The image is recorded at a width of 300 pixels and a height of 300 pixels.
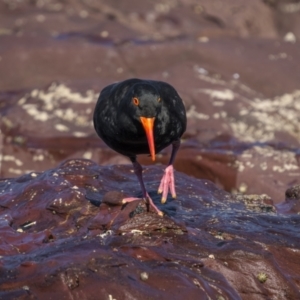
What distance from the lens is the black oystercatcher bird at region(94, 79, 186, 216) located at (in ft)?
13.2

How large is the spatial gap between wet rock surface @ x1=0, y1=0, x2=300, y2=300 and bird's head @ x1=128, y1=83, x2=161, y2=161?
49 cm

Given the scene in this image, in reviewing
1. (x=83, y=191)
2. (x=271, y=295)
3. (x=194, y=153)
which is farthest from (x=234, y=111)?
(x=271, y=295)

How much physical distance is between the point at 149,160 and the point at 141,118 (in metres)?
3.77

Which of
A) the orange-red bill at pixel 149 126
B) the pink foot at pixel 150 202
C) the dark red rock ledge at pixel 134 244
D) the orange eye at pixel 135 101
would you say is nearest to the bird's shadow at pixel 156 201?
the dark red rock ledge at pixel 134 244

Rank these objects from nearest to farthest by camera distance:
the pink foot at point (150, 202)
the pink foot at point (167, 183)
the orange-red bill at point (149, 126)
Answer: the orange-red bill at point (149, 126) → the pink foot at point (150, 202) → the pink foot at point (167, 183)

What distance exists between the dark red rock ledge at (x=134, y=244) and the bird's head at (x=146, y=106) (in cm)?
49

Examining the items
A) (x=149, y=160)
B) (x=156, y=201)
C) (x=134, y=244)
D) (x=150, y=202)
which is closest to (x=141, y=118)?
(x=150, y=202)

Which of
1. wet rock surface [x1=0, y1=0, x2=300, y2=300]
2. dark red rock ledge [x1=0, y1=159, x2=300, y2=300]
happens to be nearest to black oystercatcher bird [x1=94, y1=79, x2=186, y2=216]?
dark red rock ledge [x1=0, y1=159, x2=300, y2=300]

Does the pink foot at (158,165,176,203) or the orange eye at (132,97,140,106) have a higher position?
the orange eye at (132,97,140,106)

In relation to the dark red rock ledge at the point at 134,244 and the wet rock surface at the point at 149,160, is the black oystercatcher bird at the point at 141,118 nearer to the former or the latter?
the dark red rock ledge at the point at 134,244

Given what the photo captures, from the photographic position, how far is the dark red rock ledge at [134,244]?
3646 millimetres

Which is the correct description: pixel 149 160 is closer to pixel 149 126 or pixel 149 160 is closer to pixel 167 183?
pixel 167 183

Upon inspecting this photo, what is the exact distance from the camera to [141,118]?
402 cm

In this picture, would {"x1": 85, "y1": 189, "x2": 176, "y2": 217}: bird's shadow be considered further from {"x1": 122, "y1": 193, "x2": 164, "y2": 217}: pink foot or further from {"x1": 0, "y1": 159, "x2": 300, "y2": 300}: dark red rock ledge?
{"x1": 122, "y1": 193, "x2": 164, "y2": 217}: pink foot
